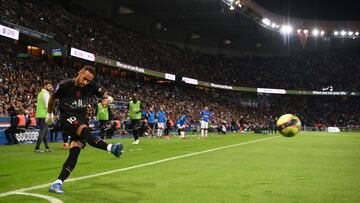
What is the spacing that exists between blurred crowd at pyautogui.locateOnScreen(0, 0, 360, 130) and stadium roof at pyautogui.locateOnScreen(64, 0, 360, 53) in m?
2.63

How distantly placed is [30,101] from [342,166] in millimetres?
18712

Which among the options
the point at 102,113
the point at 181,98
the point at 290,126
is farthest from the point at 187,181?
the point at 181,98

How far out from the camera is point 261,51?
69812mm

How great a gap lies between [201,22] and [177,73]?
10.7 meters

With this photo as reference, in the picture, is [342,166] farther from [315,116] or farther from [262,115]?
[315,116]

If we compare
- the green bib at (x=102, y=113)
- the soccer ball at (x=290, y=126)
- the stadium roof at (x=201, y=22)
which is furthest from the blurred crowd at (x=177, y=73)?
the soccer ball at (x=290, y=126)

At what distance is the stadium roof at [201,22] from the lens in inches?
1828

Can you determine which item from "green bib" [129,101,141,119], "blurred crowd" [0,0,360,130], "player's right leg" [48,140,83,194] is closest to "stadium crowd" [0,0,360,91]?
"blurred crowd" [0,0,360,130]

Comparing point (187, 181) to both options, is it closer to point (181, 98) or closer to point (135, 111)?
point (135, 111)

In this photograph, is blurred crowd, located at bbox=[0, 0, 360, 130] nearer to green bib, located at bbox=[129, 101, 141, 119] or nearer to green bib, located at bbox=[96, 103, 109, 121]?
green bib, located at bbox=[96, 103, 109, 121]

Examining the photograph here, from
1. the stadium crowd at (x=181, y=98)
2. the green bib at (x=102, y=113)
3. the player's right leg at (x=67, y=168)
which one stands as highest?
the stadium crowd at (x=181, y=98)

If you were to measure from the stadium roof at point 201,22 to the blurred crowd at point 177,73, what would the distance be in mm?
2629

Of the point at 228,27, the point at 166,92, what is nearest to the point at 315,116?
the point at 228,27

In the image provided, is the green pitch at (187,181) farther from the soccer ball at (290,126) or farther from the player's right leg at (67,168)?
the soccer ball at (290,126)
